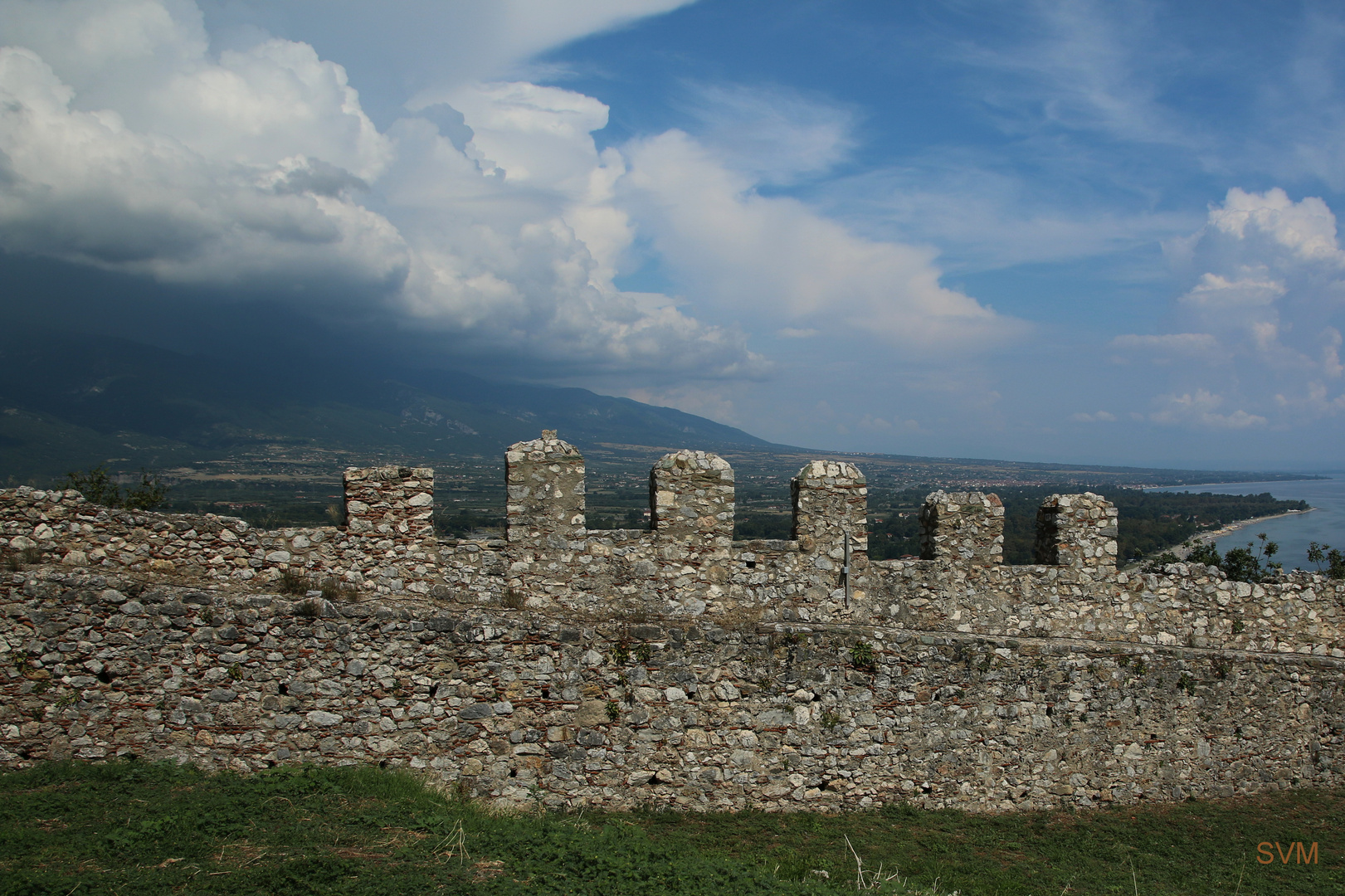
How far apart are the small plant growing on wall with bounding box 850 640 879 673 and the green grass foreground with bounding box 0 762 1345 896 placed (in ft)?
5.29

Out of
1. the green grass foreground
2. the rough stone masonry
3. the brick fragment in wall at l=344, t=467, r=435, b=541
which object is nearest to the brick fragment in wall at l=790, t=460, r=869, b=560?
the rough stone masonry

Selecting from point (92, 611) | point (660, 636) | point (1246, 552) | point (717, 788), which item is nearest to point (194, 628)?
point (92, 611)

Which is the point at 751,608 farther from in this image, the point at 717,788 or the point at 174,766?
the point at 174,766

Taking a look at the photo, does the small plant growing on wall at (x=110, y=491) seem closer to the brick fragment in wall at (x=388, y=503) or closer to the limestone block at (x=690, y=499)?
the brick fragment in wall at (x=388, y=503)

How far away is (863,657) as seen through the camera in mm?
8117

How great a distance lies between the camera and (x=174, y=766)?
663cm

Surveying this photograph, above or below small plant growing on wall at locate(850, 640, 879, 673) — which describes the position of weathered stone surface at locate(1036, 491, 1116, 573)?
above

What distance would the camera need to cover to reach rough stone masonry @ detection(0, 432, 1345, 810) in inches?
275

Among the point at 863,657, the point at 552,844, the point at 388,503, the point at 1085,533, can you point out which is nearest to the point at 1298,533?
the point at 1085,533

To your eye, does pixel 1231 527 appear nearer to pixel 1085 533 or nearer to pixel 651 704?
pixel 1085 533

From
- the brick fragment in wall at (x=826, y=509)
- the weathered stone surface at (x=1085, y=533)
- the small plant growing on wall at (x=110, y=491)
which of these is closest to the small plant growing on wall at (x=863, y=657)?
the brick fragment in wall at (x=826, y=509)

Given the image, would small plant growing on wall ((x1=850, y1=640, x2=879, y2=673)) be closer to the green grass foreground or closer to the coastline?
the green grass foreground

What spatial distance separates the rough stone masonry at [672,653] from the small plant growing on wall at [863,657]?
0.07 feet

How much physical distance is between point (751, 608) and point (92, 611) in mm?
7003
